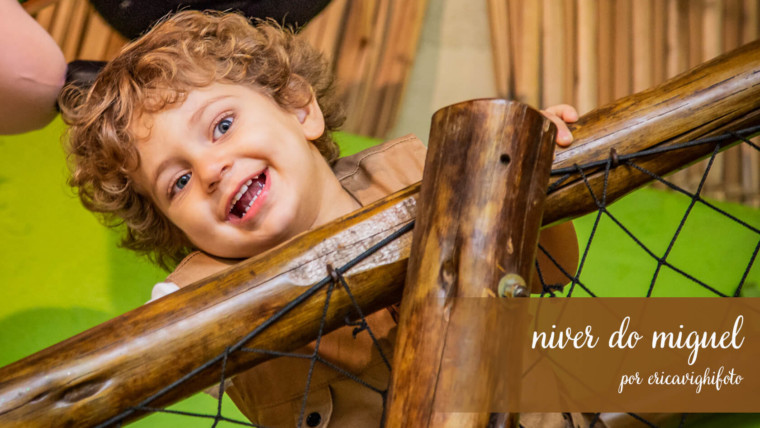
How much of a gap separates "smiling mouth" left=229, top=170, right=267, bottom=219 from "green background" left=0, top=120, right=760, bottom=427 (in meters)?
0.65

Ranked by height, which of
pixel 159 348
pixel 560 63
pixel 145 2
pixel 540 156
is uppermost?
pixel 560 63

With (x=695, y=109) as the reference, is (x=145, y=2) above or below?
above

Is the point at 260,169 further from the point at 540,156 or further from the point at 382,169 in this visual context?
the point at 540,156

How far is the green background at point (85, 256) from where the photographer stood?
1.47m

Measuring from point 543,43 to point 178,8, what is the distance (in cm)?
97

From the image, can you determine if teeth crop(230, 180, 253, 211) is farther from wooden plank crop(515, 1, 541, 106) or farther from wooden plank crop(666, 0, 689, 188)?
wooden plank crop(666, 0, 689, 188)

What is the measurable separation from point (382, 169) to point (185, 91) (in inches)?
13.4

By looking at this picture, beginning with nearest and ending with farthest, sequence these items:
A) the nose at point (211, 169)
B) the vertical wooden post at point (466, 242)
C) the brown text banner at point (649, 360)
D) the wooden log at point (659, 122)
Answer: the vertical wooden post at point (466, 242), the wooden log at point (659, 122), the nose at point (211, 169), the brown text banner at point (649, 360)

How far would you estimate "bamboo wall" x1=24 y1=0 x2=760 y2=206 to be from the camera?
176 cm

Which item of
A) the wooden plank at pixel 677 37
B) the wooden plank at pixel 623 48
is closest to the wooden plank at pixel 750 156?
the wooden plank at pixel 677 37

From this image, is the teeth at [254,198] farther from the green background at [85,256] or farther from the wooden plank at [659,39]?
the wooden plank at [659,39]

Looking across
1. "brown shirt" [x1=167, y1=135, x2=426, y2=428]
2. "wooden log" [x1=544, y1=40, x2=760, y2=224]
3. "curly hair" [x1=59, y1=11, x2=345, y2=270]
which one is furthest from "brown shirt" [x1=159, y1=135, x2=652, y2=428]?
"wooden log" [x1=544, y1=40, x2=760, y2=224]

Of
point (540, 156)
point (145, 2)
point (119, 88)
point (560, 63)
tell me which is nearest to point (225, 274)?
point (540, 156)

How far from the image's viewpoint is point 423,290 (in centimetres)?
63
